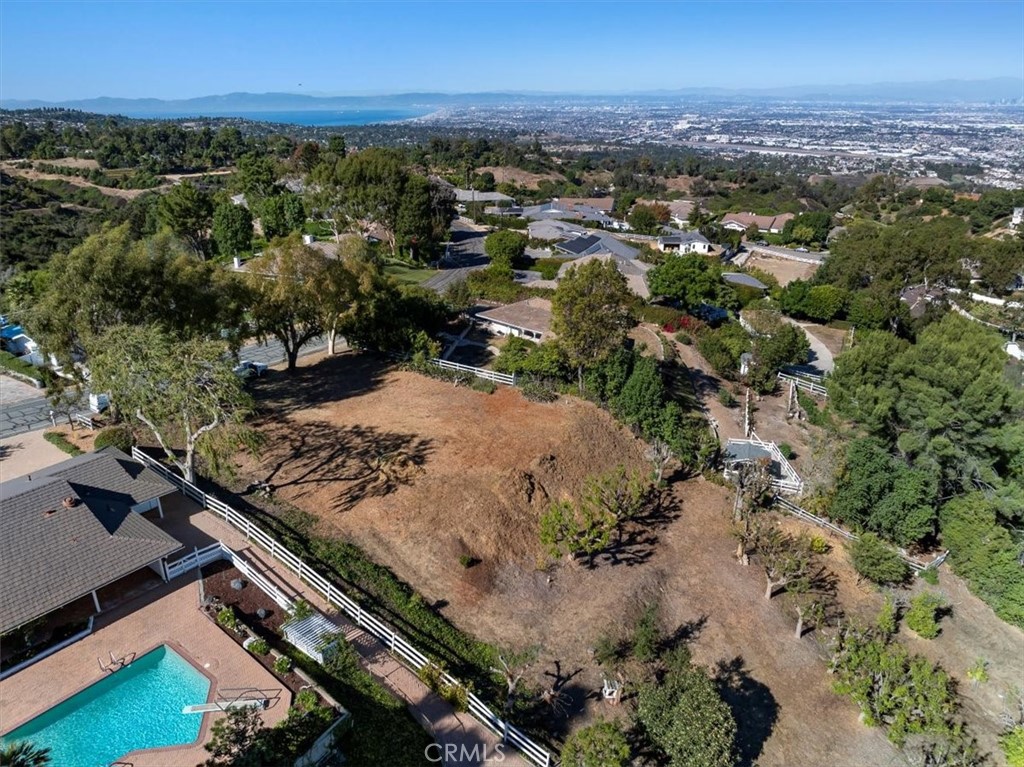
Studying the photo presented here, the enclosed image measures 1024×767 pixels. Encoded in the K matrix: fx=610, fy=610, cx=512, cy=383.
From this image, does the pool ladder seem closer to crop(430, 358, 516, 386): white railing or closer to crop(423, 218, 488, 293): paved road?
crop(430, 358, 516, 386): white railing

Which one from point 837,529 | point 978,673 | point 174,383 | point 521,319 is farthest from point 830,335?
point 174,383

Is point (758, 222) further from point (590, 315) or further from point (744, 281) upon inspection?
point (590, 315)

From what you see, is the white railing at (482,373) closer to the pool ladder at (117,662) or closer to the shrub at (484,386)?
the shrub at (484,386)

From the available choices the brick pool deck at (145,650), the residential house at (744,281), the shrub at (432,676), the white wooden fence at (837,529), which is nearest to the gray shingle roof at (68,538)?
the brick pool deck at (145,650)

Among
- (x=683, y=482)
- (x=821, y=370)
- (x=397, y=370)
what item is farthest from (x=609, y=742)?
(x=821, y=370)

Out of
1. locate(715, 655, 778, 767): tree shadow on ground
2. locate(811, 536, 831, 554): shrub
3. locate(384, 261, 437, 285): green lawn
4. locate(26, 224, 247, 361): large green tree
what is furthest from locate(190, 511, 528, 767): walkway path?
locate(384, 261, 437, 285): green lawn
